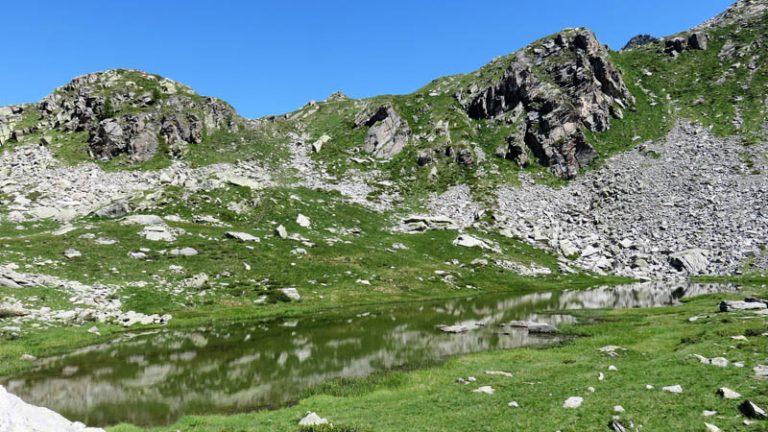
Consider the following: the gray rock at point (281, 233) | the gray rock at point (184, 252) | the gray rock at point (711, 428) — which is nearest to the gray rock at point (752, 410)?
the gray rock at point (711, 428)

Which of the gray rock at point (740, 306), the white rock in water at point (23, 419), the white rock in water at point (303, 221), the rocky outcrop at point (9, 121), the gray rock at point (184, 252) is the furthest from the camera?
the rocky outcrop at point (9, 121)

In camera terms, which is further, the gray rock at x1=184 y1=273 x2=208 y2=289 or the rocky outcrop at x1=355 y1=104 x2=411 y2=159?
the rocky outcrop at x1=355 y1=104 x2=411 y2=159

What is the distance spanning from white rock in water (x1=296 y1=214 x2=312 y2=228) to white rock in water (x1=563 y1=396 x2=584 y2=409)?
8055cm

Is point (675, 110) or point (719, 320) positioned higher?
point (675, 110)

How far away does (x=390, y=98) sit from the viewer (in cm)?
18700

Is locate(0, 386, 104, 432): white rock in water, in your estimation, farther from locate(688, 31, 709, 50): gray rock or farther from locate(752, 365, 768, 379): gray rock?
locate(688, 31, 709, 50): gray rock

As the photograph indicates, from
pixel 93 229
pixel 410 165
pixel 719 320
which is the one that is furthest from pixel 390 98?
pixel 719 320

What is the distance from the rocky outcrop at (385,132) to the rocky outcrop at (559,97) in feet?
105

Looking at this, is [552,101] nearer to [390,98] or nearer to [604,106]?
[604,106]

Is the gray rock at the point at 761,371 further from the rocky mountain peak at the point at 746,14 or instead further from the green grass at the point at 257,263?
the rocky mountain peak at the point at 746,14

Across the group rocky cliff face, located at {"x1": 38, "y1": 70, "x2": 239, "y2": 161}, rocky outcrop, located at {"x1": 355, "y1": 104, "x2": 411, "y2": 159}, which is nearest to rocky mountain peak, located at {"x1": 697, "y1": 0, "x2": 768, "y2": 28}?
rocky outcrop, located at {"x1": 355, "y1": 104, "x2": 411, "y2": 159}

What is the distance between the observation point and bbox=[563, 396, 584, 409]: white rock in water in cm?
1950

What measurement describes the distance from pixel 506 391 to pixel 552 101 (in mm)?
151652

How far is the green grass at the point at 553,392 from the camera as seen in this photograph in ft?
58.8
